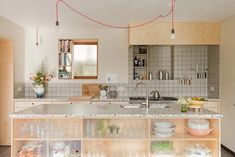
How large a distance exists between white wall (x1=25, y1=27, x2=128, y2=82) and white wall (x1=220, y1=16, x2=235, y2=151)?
1978mm

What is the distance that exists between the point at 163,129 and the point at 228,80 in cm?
244

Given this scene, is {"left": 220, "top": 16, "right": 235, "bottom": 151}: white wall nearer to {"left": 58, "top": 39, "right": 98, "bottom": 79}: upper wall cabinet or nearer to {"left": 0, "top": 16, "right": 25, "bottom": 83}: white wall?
{"left": 58, "top": 39, "right": 98, "bottom": 79}: upper wall cabinet

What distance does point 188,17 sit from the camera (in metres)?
4.64

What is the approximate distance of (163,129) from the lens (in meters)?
2.70

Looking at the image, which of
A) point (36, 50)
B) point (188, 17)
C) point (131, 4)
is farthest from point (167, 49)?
point (36, 50)

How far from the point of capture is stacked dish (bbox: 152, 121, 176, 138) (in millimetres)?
2699

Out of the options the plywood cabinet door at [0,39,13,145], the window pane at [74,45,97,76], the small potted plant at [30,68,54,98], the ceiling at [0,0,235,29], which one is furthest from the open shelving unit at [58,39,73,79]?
the plywood cabinet door at [0,39,13,145]

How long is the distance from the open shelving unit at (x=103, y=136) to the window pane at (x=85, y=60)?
2960 millimetres

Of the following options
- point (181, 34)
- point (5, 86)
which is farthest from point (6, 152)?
point (181, 34)

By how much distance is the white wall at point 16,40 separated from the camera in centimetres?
458

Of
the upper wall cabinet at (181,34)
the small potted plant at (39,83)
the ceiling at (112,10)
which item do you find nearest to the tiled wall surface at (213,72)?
the upper wall cabinet at (181,34)

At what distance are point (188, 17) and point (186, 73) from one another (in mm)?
1386

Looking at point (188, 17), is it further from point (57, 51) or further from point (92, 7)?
point (57, 51)

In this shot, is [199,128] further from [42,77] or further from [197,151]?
[42,77]
